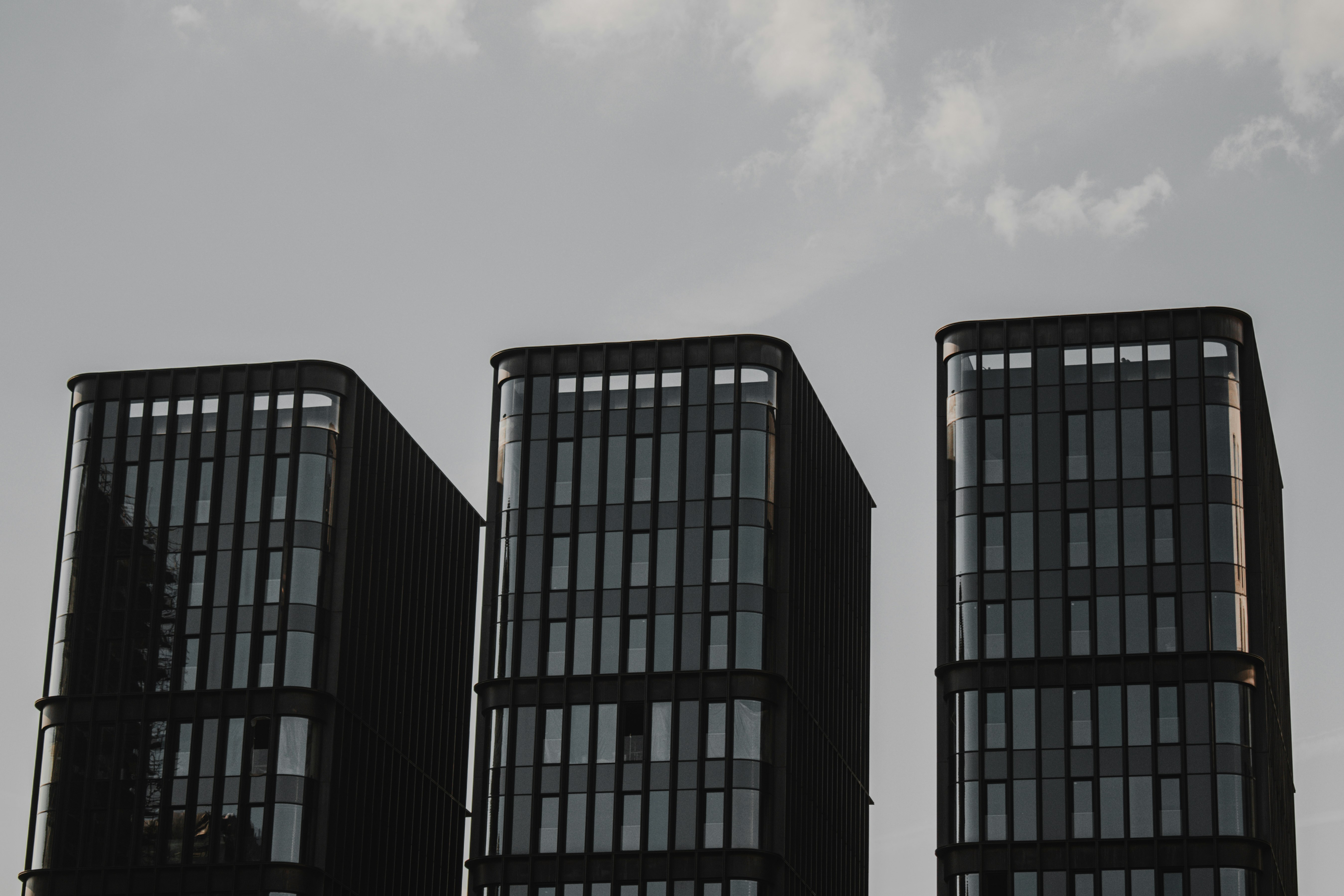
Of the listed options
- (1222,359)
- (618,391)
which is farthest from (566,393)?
(1222,359)

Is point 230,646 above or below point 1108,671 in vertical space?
above

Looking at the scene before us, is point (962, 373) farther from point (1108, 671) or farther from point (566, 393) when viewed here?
point (566, 393)

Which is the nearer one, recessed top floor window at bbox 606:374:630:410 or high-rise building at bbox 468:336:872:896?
high-rise building at bbox 468:336:872:896

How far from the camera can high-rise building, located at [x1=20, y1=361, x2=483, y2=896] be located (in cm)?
10619

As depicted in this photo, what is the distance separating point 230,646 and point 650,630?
64.7ft

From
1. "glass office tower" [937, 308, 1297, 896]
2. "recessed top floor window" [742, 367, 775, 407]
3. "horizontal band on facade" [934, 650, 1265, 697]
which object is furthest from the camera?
"recessed top floor window" [742, 367, 775, 407]

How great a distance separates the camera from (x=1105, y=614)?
341 ft

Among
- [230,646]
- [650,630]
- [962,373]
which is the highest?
[962,373]

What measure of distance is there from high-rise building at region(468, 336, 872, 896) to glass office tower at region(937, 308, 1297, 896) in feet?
27.5

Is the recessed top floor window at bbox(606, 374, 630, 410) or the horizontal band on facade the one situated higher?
the recessed top floor window at bbox(606, 374, 630, 410)

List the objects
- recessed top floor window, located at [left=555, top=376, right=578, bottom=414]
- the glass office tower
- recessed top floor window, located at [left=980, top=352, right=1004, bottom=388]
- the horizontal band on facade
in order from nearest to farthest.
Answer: the glass office tower
the horizontal band on facade
recessed top floor window, located at [left=980, top=352, right=1004, bottom=388]
recessed top floor window, located at [left=555, top=376, right=578, bottom=414]

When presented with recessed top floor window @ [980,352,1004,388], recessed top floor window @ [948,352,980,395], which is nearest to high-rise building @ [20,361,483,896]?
recessed top floor window @ [948,352,980,395]

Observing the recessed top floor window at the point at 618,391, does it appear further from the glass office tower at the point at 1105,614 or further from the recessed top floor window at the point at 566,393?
the glass office tower at the point at 1105,614

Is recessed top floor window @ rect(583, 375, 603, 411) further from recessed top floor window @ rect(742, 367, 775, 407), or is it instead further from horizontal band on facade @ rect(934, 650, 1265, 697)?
horizontal band on facade @ rect(934, 650, 1265, 697)
